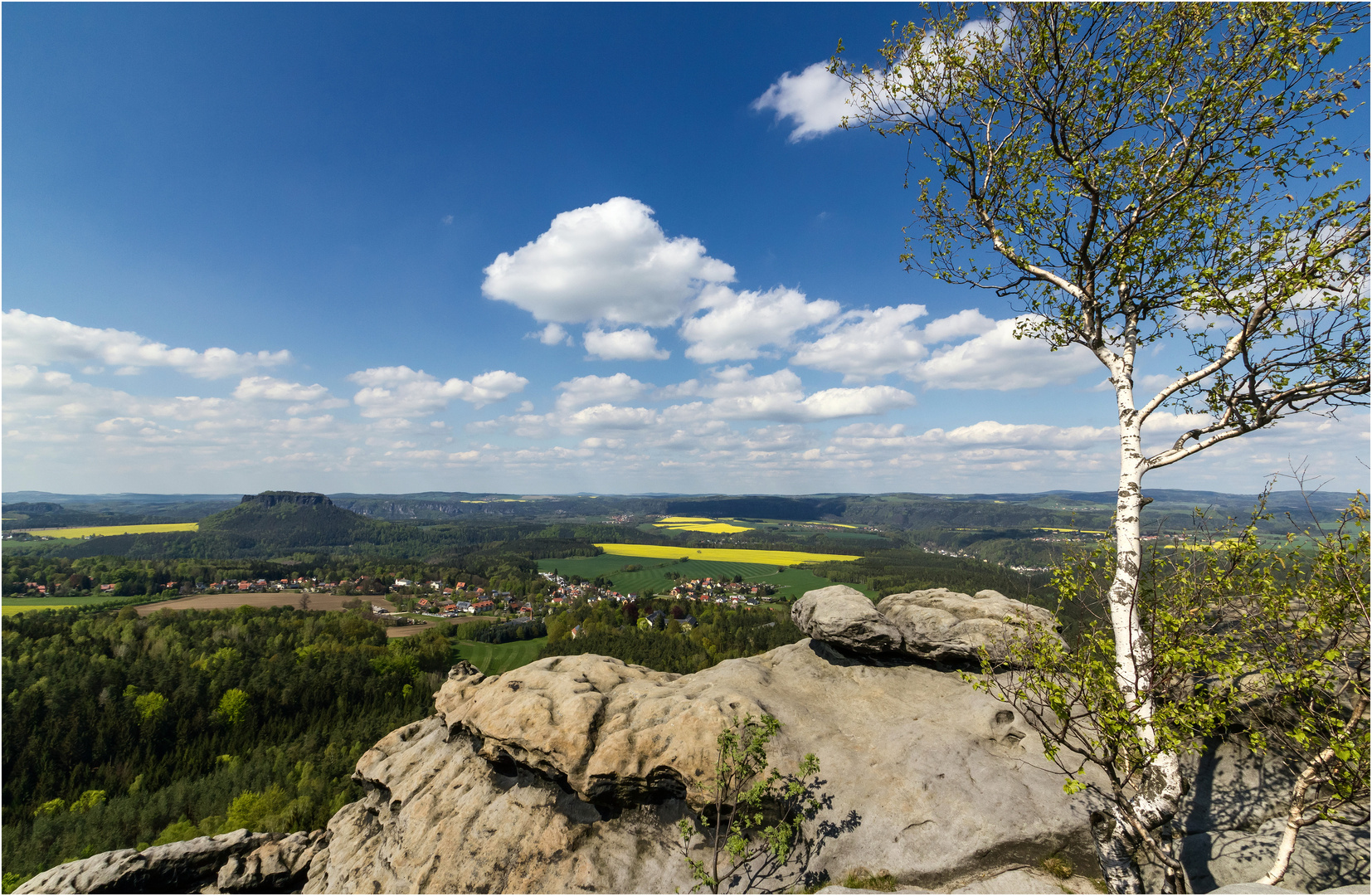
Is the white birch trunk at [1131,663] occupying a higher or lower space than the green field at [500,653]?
higher

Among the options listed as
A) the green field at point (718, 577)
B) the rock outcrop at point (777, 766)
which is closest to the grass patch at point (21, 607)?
the green field at point (718, 577)

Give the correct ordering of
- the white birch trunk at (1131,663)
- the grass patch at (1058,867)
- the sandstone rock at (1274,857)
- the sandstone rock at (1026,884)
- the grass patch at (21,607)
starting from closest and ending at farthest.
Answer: the white birch trunk at (1131,663) < the sandstone rock at (1274,857) < the sandstone rock at (1026,884) < the grass patch at (1058,867) < the grass patch at (21,607)

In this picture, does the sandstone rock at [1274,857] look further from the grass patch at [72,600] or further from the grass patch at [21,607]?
the grass patch at [72,600]

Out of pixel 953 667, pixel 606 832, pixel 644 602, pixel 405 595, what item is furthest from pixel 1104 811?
pixel 405 595

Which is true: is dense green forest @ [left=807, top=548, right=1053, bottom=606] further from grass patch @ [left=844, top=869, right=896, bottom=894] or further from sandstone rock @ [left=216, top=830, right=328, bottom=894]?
sandstone rock @ [left=216, top=830, right=328, bottom=894]

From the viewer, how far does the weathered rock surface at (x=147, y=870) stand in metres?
24.6

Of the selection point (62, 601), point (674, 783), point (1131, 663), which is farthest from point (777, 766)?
point (62, 601)

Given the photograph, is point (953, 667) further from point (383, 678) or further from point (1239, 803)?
point (383, 678)

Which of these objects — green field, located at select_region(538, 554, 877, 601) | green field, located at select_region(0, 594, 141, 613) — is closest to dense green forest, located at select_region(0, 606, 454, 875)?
green field, located at select_region(0, 594, 141, 613)

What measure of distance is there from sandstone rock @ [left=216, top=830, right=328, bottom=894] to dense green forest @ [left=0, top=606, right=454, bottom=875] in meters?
36.7

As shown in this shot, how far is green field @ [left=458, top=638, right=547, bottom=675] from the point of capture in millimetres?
106312

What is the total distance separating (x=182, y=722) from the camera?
87500 mm

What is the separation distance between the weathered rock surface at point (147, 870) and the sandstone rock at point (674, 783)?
358 inches

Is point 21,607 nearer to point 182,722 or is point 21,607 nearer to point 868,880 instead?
point 182,722
